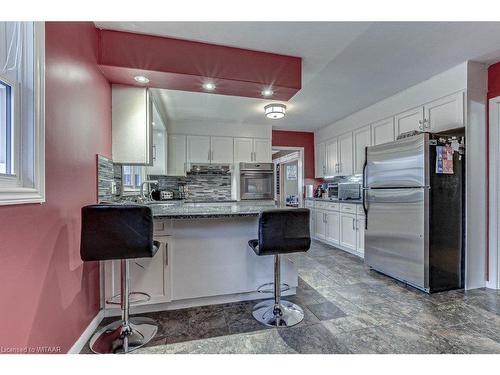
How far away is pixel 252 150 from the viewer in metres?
4.77

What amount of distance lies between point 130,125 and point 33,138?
1312mm

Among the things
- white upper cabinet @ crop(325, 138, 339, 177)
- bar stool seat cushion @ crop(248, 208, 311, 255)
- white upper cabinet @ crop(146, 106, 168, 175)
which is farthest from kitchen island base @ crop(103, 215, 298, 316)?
white upper cabinet @ crop(325, 138, 339, 177)

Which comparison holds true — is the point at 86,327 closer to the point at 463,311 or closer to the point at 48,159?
the point at 48,159

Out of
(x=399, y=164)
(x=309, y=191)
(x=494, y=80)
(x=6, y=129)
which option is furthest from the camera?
(x=309, y=191)

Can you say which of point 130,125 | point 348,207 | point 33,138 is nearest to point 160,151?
point 130,125

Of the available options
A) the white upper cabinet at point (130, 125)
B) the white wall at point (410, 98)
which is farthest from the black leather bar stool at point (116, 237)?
the white wall at point (410, 98)

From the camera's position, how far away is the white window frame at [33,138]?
1129 millimetres

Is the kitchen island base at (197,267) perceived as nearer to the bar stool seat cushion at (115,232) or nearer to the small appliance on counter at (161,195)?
the bar stool seat cushion at (115,232)

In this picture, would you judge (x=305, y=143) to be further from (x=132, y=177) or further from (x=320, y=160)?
(x=132, y=177)

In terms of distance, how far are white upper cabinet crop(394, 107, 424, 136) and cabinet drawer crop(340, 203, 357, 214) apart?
1.26 m

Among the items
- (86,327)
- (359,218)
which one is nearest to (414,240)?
(359,218)

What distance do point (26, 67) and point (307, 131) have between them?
4.98 metres

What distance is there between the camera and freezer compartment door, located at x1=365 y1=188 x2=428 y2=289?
2449mm

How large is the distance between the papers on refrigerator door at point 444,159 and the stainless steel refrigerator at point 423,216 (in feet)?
0.15
